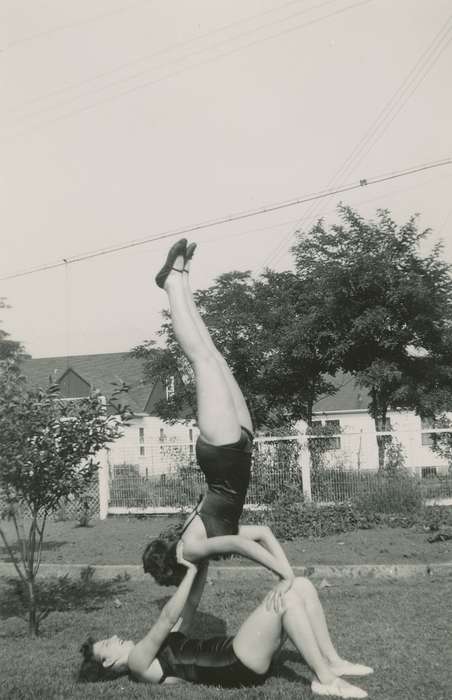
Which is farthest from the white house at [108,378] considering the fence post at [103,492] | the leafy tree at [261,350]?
the fence post at [103,492]

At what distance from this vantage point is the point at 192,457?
13.8 m

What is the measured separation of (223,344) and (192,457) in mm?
4206

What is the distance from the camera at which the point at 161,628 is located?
4656 millimetres

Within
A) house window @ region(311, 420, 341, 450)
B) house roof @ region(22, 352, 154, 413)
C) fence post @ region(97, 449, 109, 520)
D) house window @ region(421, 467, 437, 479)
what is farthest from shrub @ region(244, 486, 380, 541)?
house roof @ region(22, 352, 154, 413)

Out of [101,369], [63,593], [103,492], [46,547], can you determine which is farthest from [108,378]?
[63,593]

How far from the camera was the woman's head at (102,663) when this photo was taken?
495 centimetres

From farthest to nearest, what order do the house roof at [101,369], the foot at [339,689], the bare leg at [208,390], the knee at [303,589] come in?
the house roof at [101,369]
the bare leg at [208,390]
the knee at [303,589]
the foot at [339,689]

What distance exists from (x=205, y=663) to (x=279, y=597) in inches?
31.4

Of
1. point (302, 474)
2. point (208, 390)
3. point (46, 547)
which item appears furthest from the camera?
point (302, 474)

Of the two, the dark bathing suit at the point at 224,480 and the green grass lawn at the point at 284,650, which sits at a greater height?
the dark bathing suit at the point at 224,480

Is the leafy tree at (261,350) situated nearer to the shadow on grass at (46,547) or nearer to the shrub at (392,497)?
the shrub at (392,497)

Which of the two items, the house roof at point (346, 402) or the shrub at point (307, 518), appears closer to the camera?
the shrub at point (307, 518)

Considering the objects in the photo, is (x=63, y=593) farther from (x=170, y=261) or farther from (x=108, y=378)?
(x=108, y=378)

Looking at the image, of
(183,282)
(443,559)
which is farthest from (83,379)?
(183,282)
